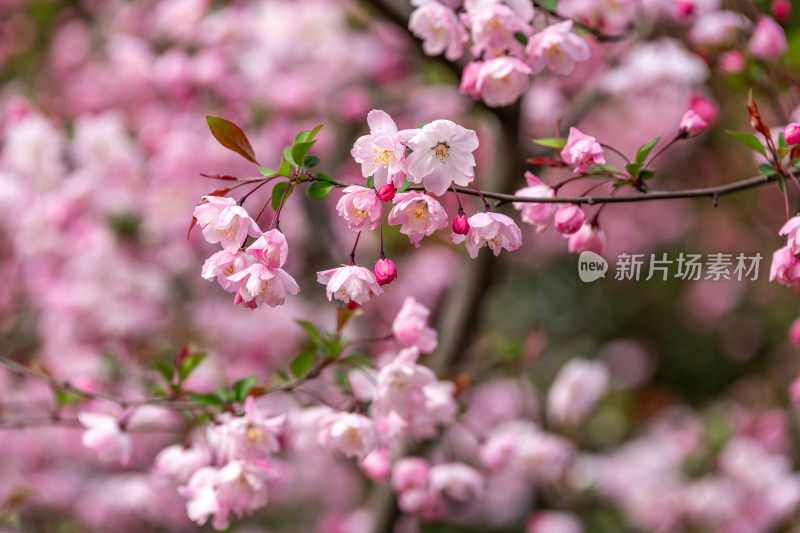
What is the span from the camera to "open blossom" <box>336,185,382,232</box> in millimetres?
1016

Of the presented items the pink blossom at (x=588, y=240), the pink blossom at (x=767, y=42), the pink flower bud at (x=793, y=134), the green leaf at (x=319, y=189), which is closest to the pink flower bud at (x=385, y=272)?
the green leaf at (x=319, y=189)

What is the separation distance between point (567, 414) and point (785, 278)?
140 centimetres

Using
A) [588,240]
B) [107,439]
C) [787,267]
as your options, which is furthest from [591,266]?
[107,439]

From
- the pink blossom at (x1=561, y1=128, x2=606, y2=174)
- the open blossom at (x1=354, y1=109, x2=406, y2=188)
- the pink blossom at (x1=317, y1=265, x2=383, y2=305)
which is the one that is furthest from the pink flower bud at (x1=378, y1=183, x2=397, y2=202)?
the pink blossom at (x1=561, y1=128, x2=606, y2=174)

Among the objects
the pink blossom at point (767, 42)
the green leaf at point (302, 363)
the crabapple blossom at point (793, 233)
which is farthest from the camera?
the pink blossom at point (767, 42)

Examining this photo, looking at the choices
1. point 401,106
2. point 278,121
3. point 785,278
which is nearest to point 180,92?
point 278,121

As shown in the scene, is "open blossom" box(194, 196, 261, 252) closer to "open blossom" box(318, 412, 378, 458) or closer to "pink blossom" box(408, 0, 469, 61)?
"open blossom" box(318, 412, 378, 458)

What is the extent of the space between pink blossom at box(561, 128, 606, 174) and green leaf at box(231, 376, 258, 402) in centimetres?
64

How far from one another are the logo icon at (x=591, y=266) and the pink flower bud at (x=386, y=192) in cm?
44

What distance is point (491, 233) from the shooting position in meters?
1.06

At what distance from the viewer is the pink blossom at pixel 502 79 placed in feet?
4.33

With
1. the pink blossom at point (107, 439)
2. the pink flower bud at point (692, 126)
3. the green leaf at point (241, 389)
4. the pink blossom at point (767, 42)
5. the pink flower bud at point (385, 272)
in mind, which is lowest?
the pink blossom at point (107, 439)

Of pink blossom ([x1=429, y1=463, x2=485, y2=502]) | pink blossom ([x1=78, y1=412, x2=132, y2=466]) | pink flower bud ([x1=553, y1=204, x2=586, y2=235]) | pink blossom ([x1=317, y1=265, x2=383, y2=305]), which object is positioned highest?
pink flower bud ([x1=553, y1=204, x2=586, y2=235])

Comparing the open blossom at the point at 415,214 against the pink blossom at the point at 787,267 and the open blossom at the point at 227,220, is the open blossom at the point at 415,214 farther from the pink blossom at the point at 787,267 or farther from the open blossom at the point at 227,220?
the pink blossom at the point at 787,267
